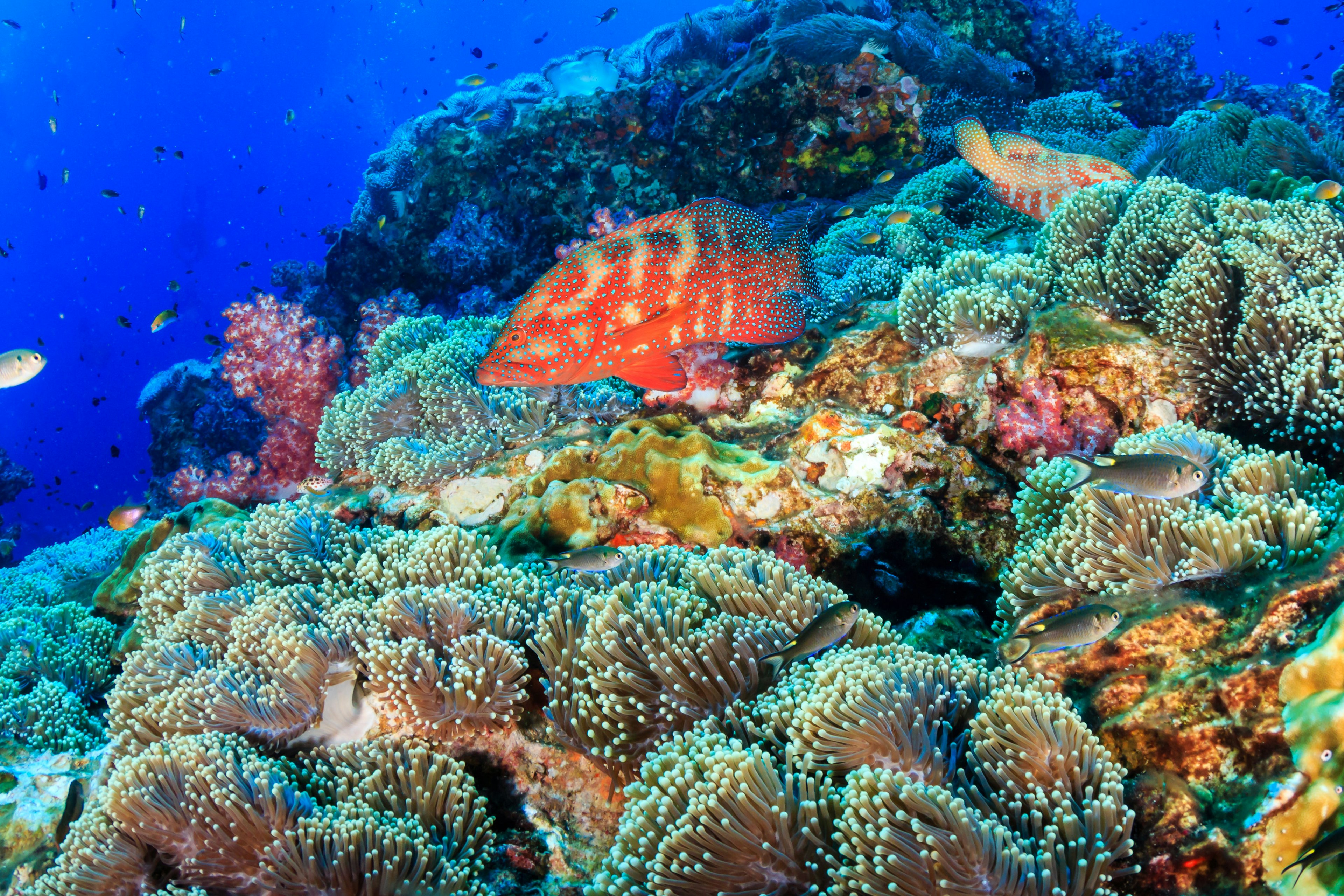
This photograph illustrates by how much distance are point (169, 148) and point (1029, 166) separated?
73051 millimetres

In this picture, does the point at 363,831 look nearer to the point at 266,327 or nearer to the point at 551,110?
the point at 266,327

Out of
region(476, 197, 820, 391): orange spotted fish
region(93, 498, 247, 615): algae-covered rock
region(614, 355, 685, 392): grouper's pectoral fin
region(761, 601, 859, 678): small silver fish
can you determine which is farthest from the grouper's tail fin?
region(93, 498, 247, 615): algae-covered rock

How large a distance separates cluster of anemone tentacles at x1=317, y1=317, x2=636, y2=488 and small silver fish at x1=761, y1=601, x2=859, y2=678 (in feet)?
9.07

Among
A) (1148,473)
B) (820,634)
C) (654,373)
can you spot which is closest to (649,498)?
(654,373)

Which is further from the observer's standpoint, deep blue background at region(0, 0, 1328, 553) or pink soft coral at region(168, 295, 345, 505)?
deep blue background at region(0, 0, 1328, 553)

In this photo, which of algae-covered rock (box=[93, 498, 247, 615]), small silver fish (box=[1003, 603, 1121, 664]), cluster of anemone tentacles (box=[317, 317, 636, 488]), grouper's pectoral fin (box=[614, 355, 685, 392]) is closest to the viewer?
small silver fish (box=[1003, 603, 1121, 664])

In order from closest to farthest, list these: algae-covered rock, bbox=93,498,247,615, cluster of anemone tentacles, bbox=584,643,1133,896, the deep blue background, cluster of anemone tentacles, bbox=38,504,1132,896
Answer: cluster of anemone tentacles, bbox=584,643,1133,896, cluster of anemone tentacles, bbox=38,504,1132,896, algae-covered rock, bbox=93,498,247,615, the deep blue background

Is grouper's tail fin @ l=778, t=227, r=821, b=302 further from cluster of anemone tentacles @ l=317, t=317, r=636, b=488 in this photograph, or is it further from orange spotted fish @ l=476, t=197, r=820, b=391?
cluster of anemone tentacles @ l=317, t=317, r=636, b=488

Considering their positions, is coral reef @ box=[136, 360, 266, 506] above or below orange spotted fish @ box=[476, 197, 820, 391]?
above

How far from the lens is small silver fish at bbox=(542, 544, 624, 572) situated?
119 inches

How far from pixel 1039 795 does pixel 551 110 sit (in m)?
13.2

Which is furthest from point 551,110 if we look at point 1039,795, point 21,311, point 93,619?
point 21,311

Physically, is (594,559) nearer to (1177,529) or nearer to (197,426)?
(1177,529)

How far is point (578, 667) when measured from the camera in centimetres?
260
